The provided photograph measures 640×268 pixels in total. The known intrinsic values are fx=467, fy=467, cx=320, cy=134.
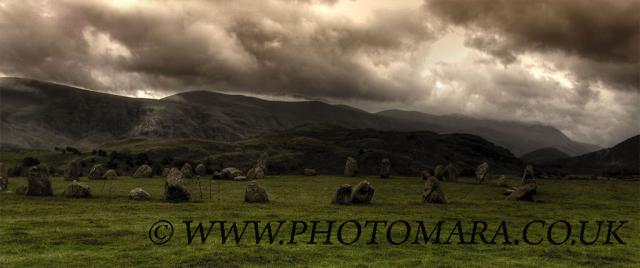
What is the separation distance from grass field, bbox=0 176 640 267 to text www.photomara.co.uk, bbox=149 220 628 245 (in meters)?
0.42

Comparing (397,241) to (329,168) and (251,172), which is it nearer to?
(251,172)

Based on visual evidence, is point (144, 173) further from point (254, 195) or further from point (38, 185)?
point (254, 195)

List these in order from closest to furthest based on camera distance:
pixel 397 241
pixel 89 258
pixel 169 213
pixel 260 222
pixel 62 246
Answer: pixel 89 258, pixel 62 246, pixel 397 241, pixel 260 222, pixel 169 213

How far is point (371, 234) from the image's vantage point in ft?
99.7

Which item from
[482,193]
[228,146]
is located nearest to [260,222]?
[482,193]

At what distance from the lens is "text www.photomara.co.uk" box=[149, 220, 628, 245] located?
93.0 feet

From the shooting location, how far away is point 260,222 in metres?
33.8

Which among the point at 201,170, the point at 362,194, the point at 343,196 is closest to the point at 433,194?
the point at 362,194

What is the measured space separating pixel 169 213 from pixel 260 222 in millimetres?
9047

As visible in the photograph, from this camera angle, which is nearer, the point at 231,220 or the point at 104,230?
the point at 104,230

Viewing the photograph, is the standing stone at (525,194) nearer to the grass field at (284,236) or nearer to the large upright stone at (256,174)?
the grass field at (284,236)

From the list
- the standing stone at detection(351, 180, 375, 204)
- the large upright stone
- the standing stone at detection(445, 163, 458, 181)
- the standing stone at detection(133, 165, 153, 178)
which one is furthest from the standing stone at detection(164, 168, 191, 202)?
the standing stone at detection(445, 163, 458, 181)

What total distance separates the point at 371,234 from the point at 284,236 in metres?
5.67

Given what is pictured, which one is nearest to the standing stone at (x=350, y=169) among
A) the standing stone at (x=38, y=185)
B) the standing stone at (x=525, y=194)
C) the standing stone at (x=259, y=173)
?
the standing stone at (x=259, y=173)
